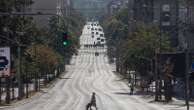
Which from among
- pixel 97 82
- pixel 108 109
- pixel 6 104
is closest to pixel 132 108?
pixel 108 109

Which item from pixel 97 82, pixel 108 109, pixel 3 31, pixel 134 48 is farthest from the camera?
pixel 97 82

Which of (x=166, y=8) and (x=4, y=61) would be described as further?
(x=166, y=8)

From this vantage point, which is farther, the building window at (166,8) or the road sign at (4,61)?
the building window at (166,8)

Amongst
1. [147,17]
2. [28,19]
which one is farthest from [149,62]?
[147,17]

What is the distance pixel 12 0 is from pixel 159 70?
80.4 feet

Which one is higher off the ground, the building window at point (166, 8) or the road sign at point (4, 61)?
the building window at point (166, 8)

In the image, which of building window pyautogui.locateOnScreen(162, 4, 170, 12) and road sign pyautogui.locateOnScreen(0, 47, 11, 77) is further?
building window pyautogui.locateOnScreen(162, 4, 170, 12)

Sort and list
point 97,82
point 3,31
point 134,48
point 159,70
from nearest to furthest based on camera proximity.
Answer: point 159,70 < point 3,31 < point 134,48 < point 97,82

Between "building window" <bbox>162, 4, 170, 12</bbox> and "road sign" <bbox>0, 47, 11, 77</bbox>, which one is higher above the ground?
"building window" <bbox>162, 4, 170, 12</bbox>

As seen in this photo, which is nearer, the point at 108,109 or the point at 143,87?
the point at 108,109

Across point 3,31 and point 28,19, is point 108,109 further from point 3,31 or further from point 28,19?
point 28,19

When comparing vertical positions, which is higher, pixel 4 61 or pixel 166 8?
pixel 166 8

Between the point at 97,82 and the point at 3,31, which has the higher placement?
the point at 3,31

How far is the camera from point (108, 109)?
68.7 m
